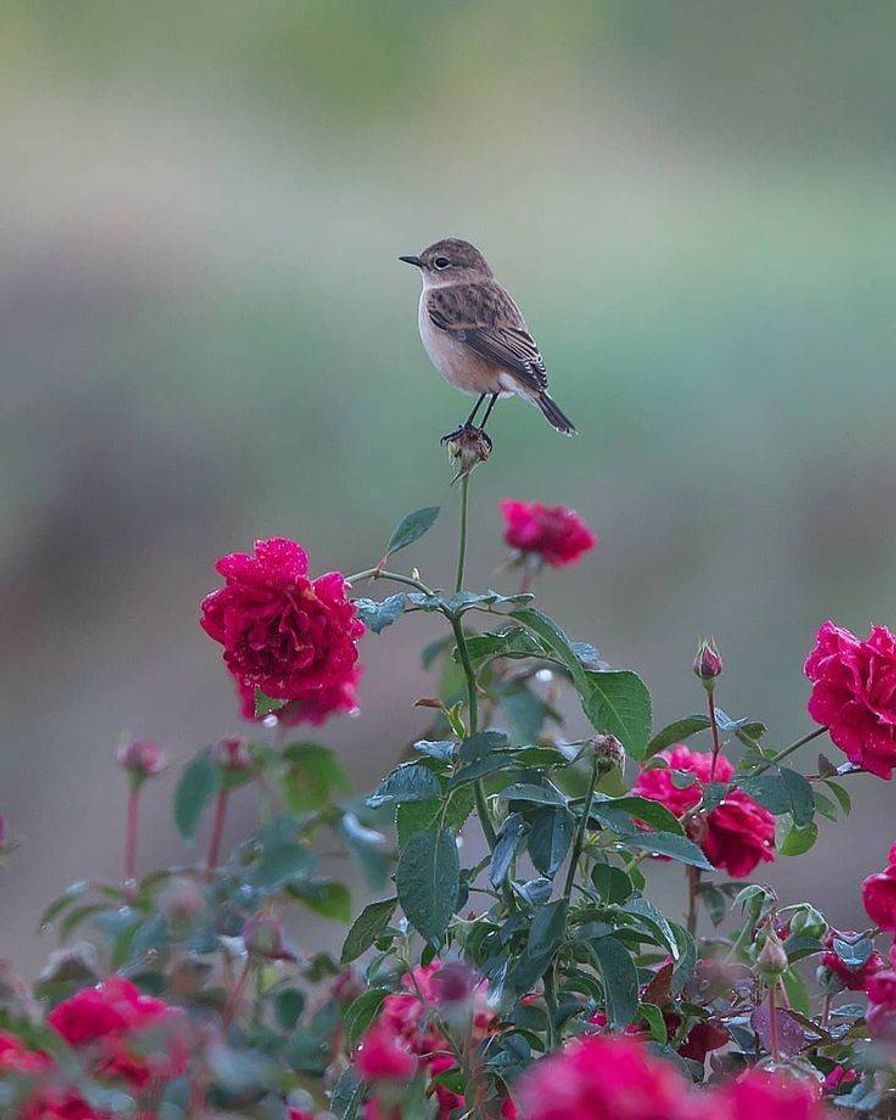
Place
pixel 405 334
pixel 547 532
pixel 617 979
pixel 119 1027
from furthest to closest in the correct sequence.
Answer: pixel 405 334 < pixel 547 532 < pixel 617 979 < pixel 119 1027

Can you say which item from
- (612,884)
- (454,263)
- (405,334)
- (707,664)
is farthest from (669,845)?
(405,334)

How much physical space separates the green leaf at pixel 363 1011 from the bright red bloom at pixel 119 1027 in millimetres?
198

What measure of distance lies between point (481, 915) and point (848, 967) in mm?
202

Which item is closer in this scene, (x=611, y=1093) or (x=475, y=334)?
(x=611, y=1093)

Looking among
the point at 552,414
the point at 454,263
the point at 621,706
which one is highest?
the point at 454,263

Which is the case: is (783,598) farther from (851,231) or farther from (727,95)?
(727,95)

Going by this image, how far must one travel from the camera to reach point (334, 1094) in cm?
79

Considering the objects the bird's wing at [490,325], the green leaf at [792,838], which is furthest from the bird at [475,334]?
the green leaf at [792,838]

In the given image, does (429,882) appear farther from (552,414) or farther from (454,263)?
(454,263)

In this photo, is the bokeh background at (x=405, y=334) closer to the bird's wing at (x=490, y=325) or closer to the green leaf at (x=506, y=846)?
the bird's wing at (x=490, y=325)

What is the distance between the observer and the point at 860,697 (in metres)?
0.86

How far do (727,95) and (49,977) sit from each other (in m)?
3.65

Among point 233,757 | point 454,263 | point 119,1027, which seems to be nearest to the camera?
point 119,1027

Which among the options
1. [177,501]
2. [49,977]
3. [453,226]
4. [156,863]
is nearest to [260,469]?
[177,501]
